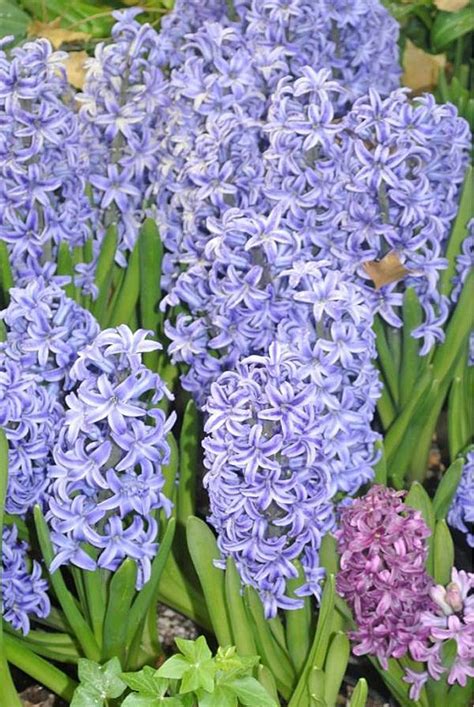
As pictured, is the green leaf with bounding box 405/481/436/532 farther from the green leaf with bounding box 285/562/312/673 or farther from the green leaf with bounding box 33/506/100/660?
the green leaf with bounding box 33/506/100/660

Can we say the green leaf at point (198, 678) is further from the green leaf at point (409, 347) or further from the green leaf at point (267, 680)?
the green leaf at point (409, 347)

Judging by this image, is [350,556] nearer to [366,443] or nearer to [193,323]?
[366,443]

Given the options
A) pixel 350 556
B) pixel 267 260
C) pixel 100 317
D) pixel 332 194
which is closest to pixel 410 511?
pixel 350 556

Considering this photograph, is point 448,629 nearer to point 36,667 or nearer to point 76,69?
point 36,667

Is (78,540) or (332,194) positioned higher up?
(332,194)

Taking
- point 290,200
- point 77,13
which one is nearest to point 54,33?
point 77,13

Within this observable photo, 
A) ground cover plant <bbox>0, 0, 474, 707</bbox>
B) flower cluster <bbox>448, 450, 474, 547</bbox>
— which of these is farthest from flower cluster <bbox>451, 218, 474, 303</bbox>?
flower cluster <bbox>448, 450, 474, 547</bbox>
